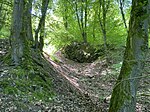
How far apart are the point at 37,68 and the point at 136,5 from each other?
13.8ft

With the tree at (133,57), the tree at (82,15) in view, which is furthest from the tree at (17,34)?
the tree at (82,15)

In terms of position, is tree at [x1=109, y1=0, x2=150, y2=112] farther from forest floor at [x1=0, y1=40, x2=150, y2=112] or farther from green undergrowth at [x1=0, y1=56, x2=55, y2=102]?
green undergrowth at [x1=0, y1=56, x2=55, y2=102]

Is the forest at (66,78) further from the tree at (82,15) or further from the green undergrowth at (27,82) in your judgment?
the tree at (82,15)

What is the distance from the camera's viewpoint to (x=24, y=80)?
22.5ft

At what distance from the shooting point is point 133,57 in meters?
4.55

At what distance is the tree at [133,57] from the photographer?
14.7ft

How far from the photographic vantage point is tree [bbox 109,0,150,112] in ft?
14.7

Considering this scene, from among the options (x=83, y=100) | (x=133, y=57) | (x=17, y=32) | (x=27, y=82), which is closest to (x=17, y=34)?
(x=17, y=32)

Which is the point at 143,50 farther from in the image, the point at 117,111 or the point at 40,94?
the point at 40,94

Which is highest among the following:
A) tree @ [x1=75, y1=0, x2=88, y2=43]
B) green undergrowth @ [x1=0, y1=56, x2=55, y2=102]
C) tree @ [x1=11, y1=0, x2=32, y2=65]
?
tree @ [x1=75, y1=0, x2=88, y2=43]

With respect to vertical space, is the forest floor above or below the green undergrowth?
below

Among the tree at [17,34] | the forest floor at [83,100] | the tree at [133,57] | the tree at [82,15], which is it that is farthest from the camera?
the tree at [82,15]

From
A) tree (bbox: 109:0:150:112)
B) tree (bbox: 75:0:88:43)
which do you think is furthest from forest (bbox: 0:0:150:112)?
tree (bbox: 75:0:88:43)

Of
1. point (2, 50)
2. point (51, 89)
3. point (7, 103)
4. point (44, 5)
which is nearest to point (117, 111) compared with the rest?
point (7, 103)
